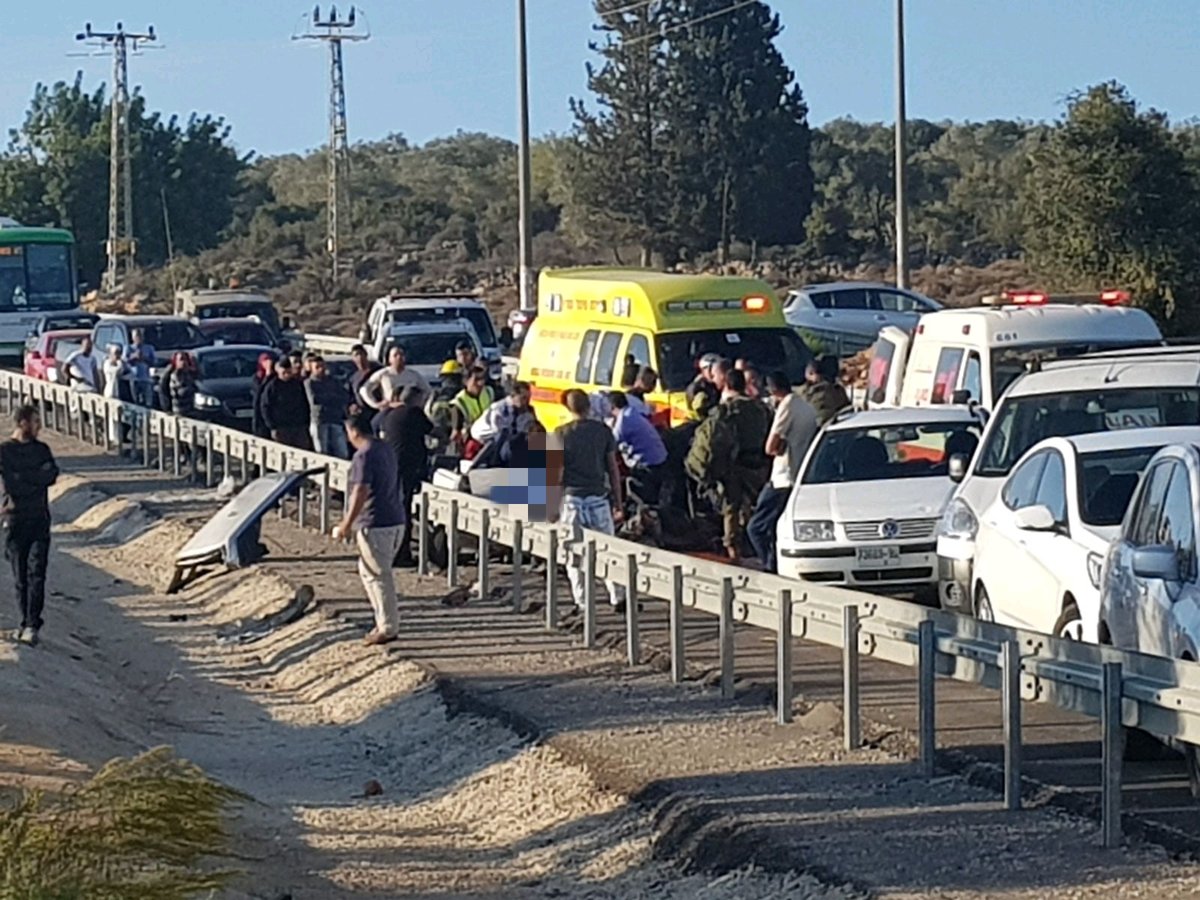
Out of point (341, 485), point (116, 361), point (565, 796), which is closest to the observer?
point (565, 796)

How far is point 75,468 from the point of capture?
112 ft

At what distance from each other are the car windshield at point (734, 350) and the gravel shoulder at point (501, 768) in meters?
A: 4.20

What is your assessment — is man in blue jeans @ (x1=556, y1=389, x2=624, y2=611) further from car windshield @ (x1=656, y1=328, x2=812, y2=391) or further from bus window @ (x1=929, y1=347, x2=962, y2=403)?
car windshield @ (x1=656, y1=328, x2=812, y2=391)

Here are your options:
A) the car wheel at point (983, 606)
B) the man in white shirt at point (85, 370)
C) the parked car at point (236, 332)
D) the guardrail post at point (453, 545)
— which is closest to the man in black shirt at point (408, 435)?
the guardrail post at point (453, 545)

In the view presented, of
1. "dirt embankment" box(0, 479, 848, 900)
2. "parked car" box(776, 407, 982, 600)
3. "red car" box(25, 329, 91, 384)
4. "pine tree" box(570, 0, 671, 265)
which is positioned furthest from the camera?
"pine tree" box(570, 0, 671, 265)

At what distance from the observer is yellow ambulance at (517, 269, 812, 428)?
2386cm

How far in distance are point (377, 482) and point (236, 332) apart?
25324 millimetres

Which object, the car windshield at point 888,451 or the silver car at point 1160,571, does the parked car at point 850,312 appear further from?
the silver car at point 1160,571

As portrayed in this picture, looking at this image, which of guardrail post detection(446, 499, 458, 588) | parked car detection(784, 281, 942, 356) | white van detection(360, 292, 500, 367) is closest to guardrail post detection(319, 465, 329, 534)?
guardrail post detection(446, 499, 458, 588)

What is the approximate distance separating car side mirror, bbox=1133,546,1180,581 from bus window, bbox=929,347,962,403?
34.2ft

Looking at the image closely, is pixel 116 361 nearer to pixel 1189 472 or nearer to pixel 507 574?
pixel 507 574

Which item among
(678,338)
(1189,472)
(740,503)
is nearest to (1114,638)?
(1189,472)

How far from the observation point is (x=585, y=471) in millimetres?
17109

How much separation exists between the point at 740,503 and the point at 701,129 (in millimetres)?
57469
